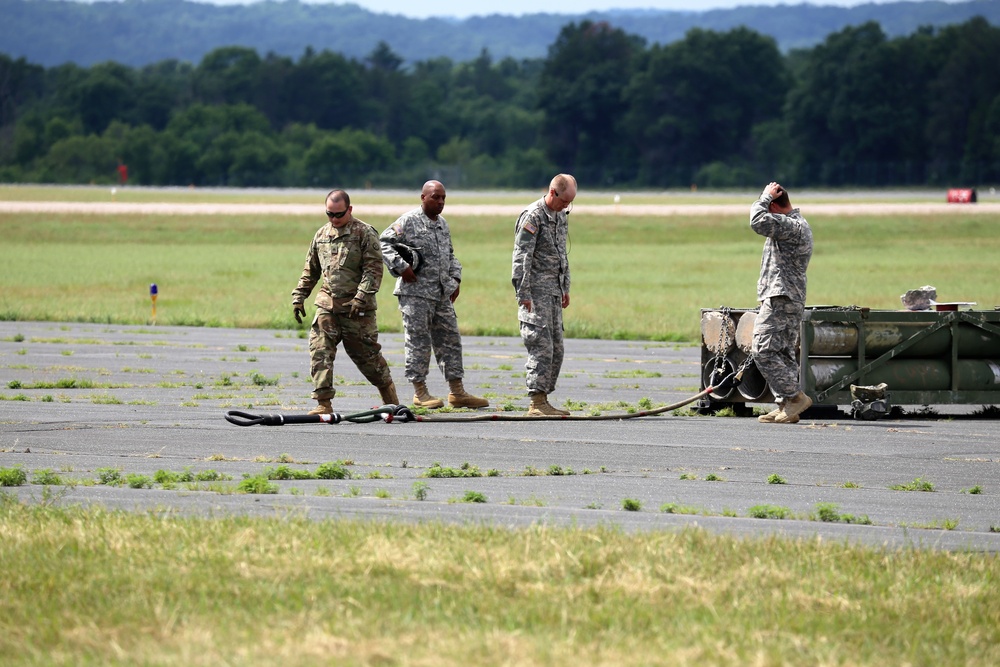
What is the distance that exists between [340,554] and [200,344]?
1539 cm

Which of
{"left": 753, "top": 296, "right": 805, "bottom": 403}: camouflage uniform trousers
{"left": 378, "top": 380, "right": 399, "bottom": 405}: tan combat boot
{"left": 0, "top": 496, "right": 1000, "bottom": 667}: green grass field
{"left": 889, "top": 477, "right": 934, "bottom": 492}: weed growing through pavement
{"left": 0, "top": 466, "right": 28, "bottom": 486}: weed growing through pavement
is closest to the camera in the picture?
{"left": 0, "top": 496, "right": 1000, "bottom": 667}: green grass field

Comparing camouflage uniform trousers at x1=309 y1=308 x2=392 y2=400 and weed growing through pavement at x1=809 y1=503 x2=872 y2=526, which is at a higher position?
camouflage uniform trousers at x1=309 y1=308 x2=392 y2=400

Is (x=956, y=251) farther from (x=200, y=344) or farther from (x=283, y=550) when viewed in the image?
(x=283, y=550)

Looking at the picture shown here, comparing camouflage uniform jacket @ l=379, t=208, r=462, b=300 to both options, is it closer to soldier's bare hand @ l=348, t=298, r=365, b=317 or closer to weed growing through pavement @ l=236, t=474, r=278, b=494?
soldier's bare hand @ l=348, t=298, r=365, b=317

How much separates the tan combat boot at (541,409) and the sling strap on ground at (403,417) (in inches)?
1.4

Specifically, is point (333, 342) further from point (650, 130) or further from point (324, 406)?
point (650, 130)

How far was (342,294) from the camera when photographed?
13523mm

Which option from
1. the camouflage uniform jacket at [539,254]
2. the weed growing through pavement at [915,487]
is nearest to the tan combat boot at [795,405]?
the camouflage uniform jacket at [539,254]

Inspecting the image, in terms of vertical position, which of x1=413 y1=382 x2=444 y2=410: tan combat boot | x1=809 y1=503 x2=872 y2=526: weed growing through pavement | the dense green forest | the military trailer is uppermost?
the dense green forest

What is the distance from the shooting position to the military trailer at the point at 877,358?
13.8m

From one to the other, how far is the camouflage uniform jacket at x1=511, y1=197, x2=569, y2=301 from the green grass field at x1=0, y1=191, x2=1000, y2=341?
1086cm

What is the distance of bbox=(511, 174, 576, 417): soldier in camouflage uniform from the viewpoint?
1358cm

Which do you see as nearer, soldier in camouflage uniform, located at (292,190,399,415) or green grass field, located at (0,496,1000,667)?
green grass field, located at (0,496,1000,667)

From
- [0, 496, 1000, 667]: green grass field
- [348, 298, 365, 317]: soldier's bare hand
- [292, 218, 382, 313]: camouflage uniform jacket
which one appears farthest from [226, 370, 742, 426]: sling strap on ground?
[0, 496, 1000, 667]: green grass field
